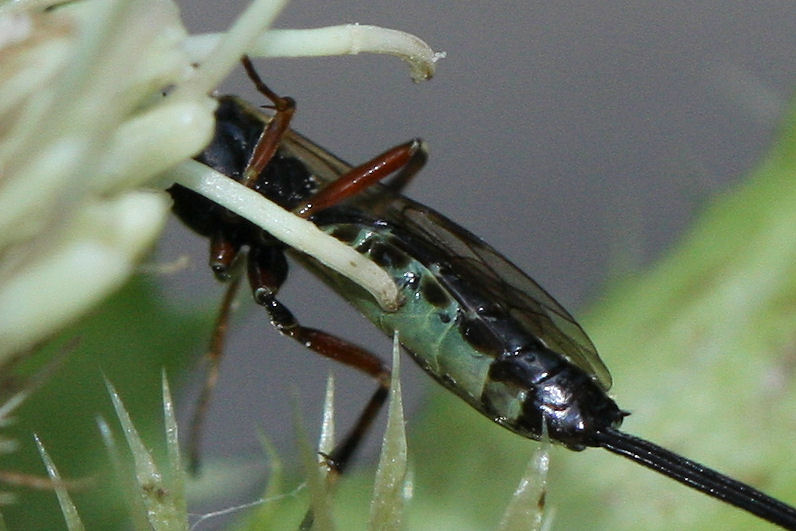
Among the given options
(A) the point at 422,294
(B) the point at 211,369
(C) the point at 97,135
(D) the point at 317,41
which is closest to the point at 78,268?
(C) the point at 97,135

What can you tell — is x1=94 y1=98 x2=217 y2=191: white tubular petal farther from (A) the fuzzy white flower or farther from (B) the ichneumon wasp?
(B) the ichneumon wasp

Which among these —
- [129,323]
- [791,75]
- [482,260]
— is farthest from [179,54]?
[791,75]

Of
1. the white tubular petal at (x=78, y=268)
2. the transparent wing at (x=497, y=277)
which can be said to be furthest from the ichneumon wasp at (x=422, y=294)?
the white tubular petal at (x=78, y=268)

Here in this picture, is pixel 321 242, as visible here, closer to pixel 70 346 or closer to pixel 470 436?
pixel 70 346

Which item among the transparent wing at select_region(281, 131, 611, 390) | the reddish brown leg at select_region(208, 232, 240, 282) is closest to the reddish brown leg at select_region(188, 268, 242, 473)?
Answer: the reddish brown leg at select_region(208, 232, 240, 282)

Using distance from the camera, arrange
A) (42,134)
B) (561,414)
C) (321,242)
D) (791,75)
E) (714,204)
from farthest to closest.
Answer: (791,75), (714,204), (561,414), (321,242), (42,134)

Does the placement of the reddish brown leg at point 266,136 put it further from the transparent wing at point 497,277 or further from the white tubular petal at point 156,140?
the white tubular petal at point 156,140
